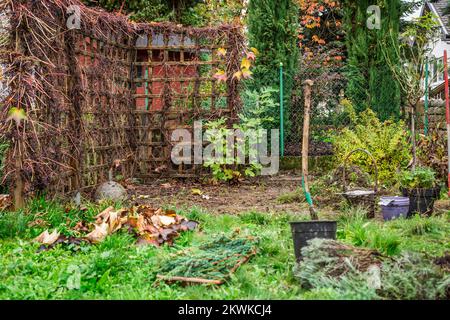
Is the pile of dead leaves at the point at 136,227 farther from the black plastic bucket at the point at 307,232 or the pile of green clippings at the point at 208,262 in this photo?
the black plastic bucket at the point at 307,232

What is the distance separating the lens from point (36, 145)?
5770mm

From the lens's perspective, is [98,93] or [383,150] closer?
[98,93]

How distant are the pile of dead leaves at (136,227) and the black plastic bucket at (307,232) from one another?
1222mm

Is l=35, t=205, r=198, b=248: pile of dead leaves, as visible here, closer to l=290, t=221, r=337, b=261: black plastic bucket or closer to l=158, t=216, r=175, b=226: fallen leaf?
l=158, t=216, r=175, b=226: fallen leaf

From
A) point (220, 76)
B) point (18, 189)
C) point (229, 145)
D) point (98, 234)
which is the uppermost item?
point (220, 76)

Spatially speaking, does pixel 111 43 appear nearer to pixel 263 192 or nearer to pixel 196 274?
pixel 263 192

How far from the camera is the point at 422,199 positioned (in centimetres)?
585

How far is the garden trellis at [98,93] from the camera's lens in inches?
227

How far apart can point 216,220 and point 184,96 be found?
3.75 m

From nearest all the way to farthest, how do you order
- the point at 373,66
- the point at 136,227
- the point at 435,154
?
the point at 136,227
the point at 435,154
the point at 373,66

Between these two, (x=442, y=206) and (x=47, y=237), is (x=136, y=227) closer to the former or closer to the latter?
(x=47, y=237)

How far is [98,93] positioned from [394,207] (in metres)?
3.90

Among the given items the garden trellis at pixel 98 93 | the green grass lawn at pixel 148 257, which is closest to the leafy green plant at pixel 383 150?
the garden trellis at pixel 98 93

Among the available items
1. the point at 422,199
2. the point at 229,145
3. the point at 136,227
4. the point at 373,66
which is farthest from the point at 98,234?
the point at 373,66
